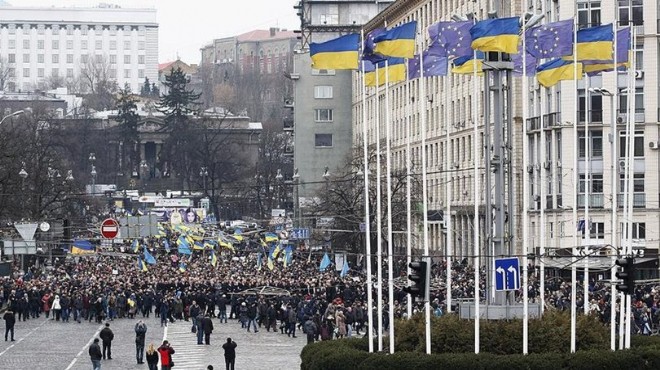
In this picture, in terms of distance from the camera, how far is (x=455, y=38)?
135ft

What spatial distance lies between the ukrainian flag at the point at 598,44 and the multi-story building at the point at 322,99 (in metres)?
107

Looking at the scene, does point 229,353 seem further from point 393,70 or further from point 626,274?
point 626,274

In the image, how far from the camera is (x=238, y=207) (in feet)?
586

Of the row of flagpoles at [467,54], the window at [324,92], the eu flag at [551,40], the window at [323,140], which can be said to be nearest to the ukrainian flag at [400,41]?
the row of flagpoles at [467,54]

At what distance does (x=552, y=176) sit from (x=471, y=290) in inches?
758

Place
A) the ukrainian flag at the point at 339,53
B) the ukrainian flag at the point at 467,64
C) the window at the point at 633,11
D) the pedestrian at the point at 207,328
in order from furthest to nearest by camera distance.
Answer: the window at the point at 633,11 → the pedestrian at the point at 207,328 → the ukrainian flag at the point at 467,64 → the ukrainian flag at the point at 339,53

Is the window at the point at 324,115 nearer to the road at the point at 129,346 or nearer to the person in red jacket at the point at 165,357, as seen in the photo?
the road at the point at 129,346

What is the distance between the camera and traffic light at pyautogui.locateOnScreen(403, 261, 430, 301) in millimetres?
36562

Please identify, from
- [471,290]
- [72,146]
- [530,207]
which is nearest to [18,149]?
[530,207]

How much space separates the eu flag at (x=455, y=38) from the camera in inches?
1613

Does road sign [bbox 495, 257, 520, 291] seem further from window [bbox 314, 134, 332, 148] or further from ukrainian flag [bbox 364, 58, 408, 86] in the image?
window [bbox 314, 134, 332, 148]

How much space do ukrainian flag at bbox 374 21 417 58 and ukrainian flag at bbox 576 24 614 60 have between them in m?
3.73

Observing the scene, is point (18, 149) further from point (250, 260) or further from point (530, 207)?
point (530, 207)

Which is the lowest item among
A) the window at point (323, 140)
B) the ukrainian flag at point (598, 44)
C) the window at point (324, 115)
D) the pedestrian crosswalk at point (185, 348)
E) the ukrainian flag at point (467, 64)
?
the pedestrian crosswalk at point (185, 348)
